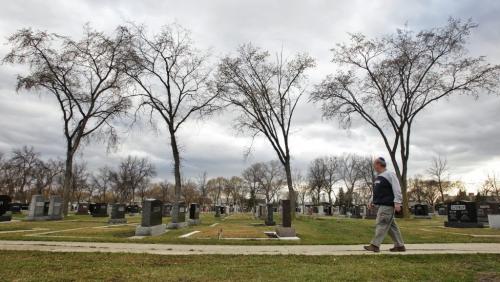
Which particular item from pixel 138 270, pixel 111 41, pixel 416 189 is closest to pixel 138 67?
pixel 111 41

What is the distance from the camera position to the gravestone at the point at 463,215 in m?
21.9

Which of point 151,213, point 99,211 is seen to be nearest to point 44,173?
point 99,211

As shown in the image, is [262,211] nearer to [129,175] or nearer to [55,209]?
[55,209]

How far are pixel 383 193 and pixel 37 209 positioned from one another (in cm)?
2566

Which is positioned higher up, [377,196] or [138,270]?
[377,196]

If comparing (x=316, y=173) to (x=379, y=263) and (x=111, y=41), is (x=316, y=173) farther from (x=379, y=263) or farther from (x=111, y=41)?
(x=379, y=263)

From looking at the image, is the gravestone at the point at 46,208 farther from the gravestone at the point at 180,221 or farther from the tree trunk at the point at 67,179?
the gravestone at the point at 180,221

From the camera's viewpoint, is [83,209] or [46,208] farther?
[83,209]

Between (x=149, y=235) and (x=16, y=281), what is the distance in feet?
31.3

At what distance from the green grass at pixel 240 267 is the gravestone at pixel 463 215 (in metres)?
16.2

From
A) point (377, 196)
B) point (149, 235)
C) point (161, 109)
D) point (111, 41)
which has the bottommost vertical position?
point (149, 235)

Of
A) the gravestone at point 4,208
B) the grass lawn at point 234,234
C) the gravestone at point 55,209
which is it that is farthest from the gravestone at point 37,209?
the grass lawn at point 234,234

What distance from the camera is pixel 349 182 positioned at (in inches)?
3263

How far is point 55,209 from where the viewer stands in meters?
27.6
